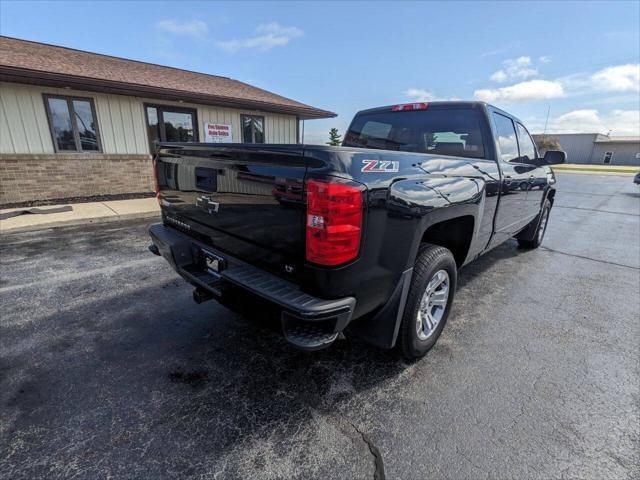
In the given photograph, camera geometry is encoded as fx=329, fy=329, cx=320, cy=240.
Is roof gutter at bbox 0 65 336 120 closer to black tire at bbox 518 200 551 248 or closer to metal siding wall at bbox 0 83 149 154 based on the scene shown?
metal siding wall at bbox 0 83 149 154

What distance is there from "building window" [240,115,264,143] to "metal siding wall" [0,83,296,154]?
194 mm

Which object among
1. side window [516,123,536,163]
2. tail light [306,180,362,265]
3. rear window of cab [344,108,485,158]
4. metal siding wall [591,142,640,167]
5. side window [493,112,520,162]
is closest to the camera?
tail light [306,180,362,265]

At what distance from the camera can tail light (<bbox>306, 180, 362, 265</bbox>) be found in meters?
1.62

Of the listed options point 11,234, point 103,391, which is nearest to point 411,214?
point 103,391

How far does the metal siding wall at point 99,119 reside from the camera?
7.87m

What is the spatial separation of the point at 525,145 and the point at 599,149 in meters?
68.4

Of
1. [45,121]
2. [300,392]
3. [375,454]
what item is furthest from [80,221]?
[375,454]

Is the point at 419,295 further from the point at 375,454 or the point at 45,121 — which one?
the point at 45,121

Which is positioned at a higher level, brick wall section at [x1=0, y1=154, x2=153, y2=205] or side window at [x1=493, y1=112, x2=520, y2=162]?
side window at [x1=493, y1=112, x2=520, y2=162]

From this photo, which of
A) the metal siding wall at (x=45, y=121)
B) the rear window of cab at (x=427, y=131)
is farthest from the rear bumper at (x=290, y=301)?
the metal siding wall at (x=45, y=121)

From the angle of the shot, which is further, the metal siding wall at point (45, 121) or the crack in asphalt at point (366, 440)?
the metal siding wall at point (45, 121)

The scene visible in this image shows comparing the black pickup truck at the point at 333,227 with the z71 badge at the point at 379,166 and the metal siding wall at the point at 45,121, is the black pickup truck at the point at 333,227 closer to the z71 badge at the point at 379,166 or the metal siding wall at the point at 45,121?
the z71 badge at the point at 379,166

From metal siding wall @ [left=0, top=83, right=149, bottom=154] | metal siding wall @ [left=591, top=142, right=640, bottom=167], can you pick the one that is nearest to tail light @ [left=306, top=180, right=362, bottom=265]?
metal siding wall @ [left=0, top=83, right=149, bottom=154]

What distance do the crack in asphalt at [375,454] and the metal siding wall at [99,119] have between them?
1031 centimetres
